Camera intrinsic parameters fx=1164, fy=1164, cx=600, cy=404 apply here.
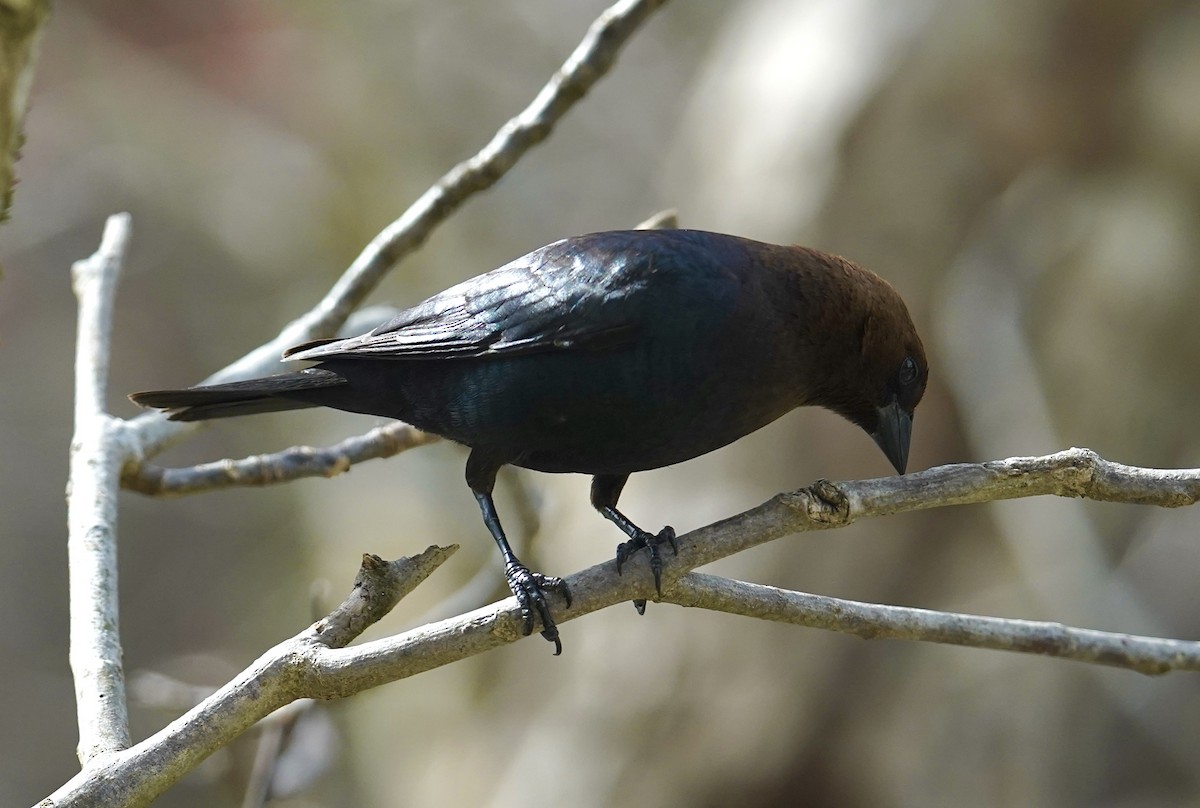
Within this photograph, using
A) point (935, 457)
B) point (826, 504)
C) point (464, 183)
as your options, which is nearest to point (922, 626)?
point (826, 504)

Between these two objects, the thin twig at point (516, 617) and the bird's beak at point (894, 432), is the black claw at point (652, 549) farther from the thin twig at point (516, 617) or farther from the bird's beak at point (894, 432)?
the bird's beak at point (894, 432)

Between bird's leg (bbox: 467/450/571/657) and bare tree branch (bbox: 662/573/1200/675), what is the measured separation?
0.34 meters

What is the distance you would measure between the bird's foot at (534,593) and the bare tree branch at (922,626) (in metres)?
0.35

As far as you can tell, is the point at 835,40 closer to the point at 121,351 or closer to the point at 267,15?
the point at 267,15

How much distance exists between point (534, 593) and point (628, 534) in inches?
23.9

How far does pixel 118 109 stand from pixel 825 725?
28.1ft

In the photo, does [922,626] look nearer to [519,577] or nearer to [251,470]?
[519,577]

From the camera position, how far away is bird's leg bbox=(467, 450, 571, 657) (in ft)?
9.25

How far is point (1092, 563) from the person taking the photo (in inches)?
230

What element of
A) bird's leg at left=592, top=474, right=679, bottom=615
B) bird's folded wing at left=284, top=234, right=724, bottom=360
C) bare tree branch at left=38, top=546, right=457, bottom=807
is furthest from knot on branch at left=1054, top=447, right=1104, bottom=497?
bare tree branch at left=38, top=546, right=457, bottom=807

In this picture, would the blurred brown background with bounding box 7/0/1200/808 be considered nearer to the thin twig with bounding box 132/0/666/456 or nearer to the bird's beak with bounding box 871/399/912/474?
the thin twig with bounding box 132/0/666/456

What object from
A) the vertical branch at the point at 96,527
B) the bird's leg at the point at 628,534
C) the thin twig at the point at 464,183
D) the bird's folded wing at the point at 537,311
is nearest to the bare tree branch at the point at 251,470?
the thin twig at the point at 464,183

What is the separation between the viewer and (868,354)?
3564 mm

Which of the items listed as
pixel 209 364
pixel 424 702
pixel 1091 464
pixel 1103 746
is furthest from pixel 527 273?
pixel 209 364
